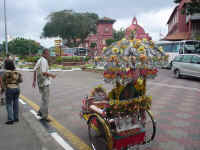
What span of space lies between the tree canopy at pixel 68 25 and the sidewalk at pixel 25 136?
48.5 m

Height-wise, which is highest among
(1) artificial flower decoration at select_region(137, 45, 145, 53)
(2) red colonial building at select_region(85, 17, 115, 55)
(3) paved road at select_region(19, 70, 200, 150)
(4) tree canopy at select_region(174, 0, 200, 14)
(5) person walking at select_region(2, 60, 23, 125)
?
(2) red colonial building at select_region(85, 17, 115, 55)

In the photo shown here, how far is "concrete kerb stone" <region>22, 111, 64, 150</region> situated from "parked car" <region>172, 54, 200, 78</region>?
10546mm

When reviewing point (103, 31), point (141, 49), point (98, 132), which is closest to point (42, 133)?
point (98, 132)

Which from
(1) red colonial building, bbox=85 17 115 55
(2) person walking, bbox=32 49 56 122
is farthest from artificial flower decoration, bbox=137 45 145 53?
(1) red colonial building, bbox=85 17 115 55

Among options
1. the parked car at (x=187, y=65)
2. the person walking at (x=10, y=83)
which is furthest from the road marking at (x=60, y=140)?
the parked car at (x=187, y=65)

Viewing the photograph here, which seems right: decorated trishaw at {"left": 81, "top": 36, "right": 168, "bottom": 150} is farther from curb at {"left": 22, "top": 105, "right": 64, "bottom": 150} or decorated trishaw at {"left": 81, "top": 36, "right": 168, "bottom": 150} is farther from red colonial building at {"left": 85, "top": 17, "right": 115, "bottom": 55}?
red colonial building at {"left": 85, "top": 17, "right": 115, "bottom": 55}

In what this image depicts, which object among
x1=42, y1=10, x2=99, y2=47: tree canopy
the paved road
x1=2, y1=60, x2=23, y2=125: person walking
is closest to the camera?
the paved road

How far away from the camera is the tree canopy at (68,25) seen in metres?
51.3

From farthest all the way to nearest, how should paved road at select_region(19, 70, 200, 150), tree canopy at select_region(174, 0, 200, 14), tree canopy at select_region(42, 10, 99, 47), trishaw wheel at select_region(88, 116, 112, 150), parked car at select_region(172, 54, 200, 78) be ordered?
tree canopy at select_region(42, 10, 99, 47)
tree canopy at select_region(174, 0, 200, 14)
parked car at select_region(172, 54, 200, 78)
paved road at select_region(19, 70, 200, 150)
trishaw wheel at select_region(88, 116, 112, 150)

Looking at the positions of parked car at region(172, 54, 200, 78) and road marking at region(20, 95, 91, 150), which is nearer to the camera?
road marking at region(20, 95, 91, 150)

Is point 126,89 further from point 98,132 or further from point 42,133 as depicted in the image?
point 42,133

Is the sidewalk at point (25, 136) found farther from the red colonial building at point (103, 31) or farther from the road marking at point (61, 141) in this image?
the red colonial building at point (103, 31)

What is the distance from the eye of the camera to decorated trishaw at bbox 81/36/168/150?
3.24 meters

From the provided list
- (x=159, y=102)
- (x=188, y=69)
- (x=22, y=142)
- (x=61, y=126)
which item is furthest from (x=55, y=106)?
(x=188, y=69)
